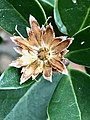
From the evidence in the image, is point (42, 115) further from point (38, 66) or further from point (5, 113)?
point (38, 66)

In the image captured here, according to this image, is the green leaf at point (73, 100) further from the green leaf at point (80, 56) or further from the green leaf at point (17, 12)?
the green leaf at point (17, 12)

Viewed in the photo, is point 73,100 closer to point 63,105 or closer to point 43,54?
point 63,105

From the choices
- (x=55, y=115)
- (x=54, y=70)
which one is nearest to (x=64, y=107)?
(x=55, y=115)

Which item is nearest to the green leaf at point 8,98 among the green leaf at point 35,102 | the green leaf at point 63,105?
the green leaf at point 35,102

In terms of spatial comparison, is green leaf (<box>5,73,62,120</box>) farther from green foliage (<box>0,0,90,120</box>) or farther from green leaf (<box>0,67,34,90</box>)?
green leaf (<box>0,67,34,90</box>)

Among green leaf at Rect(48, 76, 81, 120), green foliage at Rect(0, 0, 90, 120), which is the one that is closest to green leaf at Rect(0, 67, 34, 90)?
green foliage at Rect(0, 0, 90, 120)
